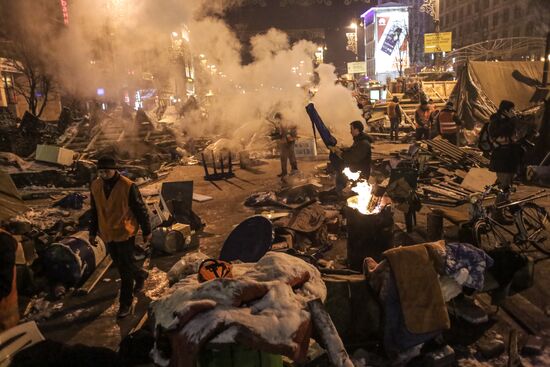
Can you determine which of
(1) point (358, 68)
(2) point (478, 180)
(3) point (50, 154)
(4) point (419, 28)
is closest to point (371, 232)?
(2) point (478, 180)

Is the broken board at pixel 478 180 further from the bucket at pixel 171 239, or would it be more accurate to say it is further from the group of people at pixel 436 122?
the bucket at pixel 171 239

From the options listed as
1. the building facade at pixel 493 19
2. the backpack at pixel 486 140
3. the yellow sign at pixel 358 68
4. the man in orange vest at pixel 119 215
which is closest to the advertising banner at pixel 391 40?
the yellow sign at pixel 358 68

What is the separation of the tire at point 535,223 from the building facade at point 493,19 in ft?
132

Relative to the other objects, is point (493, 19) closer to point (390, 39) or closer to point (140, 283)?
Result: point (390, 39)

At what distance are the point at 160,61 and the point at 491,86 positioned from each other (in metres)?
23.2

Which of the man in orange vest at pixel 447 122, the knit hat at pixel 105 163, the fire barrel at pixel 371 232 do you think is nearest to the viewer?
the knit hat at pixel 105 163

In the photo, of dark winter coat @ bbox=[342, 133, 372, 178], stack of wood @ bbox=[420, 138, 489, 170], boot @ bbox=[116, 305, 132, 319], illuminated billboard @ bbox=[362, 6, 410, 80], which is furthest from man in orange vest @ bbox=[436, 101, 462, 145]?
illuminated billboard @ bbox=[362, 6, 410, 80]

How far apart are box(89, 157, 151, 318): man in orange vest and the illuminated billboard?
5436cm

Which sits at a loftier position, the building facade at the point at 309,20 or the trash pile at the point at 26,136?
the building facade at the point at 309,20

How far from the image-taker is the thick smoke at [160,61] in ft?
58.0

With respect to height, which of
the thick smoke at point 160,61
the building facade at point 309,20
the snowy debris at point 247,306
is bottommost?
the snowy debris at point 247,306

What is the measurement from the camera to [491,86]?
16.5 meters

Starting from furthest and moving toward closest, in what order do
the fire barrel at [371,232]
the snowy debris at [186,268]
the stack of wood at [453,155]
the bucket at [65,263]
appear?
the stack of wood at [453,155] < the bucket at [65,263] < the fire barrel at [371,232] < the snowy debris at [186,268]

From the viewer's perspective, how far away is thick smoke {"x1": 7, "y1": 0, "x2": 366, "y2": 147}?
17672 millimetres
